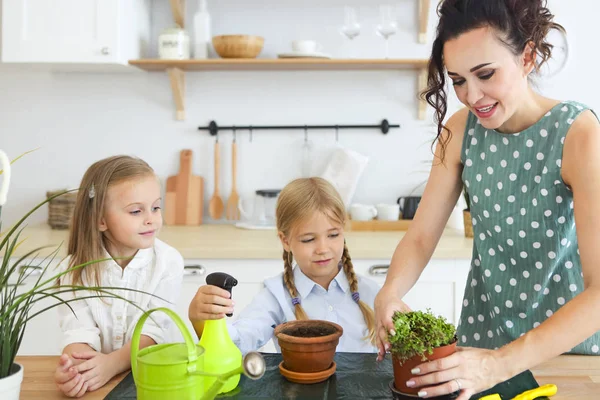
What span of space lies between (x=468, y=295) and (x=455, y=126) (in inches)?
16.4

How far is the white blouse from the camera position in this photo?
1498mm

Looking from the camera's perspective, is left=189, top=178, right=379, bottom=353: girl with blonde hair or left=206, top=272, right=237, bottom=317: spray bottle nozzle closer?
left=206, top=272, right=237, bottom=317: spray bottle nozzle

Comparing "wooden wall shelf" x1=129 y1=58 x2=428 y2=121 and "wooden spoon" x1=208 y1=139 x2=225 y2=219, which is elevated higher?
"wooden wall shelf" x1=129 y1=58 x2=428 y2=121

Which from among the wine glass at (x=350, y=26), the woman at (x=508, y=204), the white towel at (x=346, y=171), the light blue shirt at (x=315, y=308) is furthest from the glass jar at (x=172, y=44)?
the woman at (x=508, y=204)

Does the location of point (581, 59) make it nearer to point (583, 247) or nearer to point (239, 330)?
point (583, 247)

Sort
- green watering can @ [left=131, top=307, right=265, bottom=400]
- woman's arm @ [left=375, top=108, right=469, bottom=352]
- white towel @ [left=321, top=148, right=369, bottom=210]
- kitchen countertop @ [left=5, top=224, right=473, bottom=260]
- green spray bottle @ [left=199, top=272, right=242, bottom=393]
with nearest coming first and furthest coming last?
green watering can @ [left=131, top=307, right=265, bottom=400], green spray bottle @ [left=199, top=272, right=242, bottom=393], woman's arm @ [left=375, top=108, right=469, bottom=352], kitchen countertop @ [left=5, top=224, right=473, bottom=260], white towel @ [left=321, top=148, right=369, bottom=210]

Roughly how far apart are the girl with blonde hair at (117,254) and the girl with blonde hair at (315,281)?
25cm

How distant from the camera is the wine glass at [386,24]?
2.89 m

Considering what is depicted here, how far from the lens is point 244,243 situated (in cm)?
268

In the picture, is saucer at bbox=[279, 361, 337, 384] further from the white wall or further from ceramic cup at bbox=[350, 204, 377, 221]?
the white wall

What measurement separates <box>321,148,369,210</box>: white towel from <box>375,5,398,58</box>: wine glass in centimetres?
51

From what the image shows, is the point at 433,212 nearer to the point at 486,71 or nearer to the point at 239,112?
the point at 486,71

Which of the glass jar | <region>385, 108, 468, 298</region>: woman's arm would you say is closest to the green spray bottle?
<region>385, 108, 468, 298</region>: woman's arm

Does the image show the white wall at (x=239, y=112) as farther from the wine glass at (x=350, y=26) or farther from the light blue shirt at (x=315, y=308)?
the light blue shirt at (x=315, y=308)
